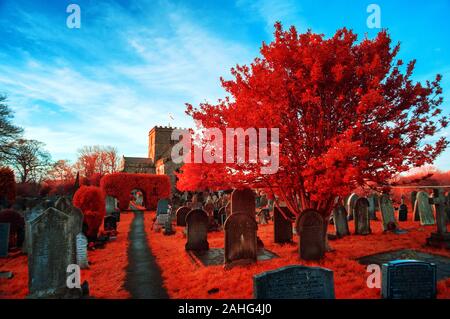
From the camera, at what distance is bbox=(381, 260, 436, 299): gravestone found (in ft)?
15.8

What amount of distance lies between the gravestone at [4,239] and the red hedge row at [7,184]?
50.8 ft

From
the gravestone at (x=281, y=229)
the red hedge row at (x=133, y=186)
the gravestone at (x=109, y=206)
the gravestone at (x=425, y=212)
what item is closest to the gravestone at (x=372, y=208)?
the gravestone at (x=425, y=212)

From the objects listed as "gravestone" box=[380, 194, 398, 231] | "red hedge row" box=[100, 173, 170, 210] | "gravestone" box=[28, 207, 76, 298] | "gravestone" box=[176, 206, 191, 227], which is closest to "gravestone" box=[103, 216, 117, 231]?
"gravestone" box=[176, 206, 191, 227]

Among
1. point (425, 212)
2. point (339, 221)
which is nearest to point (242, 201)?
point (339, 221)

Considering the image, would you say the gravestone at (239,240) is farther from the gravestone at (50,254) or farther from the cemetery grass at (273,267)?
the gravestone at (50,254)

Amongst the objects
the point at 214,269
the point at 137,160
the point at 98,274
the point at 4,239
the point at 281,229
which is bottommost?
the point at 98,274

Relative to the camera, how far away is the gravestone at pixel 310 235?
8.12 m

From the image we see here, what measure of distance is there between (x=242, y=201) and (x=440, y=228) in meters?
7.73

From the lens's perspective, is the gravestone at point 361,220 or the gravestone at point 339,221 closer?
the gravestone at point 339,221

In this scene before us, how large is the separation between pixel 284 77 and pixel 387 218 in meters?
9.74

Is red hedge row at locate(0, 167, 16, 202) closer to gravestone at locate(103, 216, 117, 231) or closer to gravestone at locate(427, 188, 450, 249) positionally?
gravestone at locate(103, 216, 117, 231)

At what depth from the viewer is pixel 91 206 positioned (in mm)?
13141

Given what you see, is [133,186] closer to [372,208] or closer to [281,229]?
[281,229]
